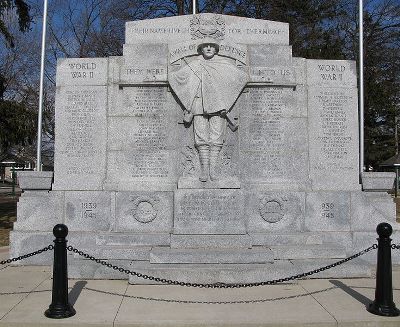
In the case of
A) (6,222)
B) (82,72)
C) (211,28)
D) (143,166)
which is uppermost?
(211,28)

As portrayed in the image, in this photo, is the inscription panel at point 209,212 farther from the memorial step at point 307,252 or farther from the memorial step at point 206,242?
the memorial step at point 307,252

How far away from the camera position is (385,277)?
19.4 ft

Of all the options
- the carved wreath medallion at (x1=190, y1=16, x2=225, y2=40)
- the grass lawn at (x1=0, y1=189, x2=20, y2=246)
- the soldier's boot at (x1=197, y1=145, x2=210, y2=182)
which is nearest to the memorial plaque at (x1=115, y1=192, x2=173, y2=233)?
the soldier's boot at (x1=197, y1=145, x2=210, y2=182)

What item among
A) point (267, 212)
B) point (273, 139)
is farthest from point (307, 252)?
point (273, 139)

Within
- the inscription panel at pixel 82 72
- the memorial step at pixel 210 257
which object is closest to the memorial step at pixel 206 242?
the memorial step at pixel 210 257

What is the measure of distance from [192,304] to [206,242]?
6.67ft

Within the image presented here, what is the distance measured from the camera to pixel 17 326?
564cm

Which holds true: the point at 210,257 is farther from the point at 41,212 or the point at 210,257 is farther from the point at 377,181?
the point at 377,181

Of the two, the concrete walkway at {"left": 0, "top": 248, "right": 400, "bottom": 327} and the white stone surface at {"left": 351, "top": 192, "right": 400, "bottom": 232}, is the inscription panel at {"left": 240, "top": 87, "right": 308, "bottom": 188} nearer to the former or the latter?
the white stone surface at {"left": 351, "top": 192, "right": 400, "bottom": 232}

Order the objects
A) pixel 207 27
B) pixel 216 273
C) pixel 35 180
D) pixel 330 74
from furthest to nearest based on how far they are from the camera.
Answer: pixel 330 74
pixel 207 27
pixel 35 180
pixel 216 273

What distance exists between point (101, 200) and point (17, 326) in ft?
12.6

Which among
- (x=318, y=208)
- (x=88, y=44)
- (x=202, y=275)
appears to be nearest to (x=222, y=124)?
(x=318, y=208)

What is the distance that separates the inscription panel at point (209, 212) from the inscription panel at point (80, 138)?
5.96 ft

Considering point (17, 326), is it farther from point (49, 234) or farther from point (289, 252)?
point (289, 252)
